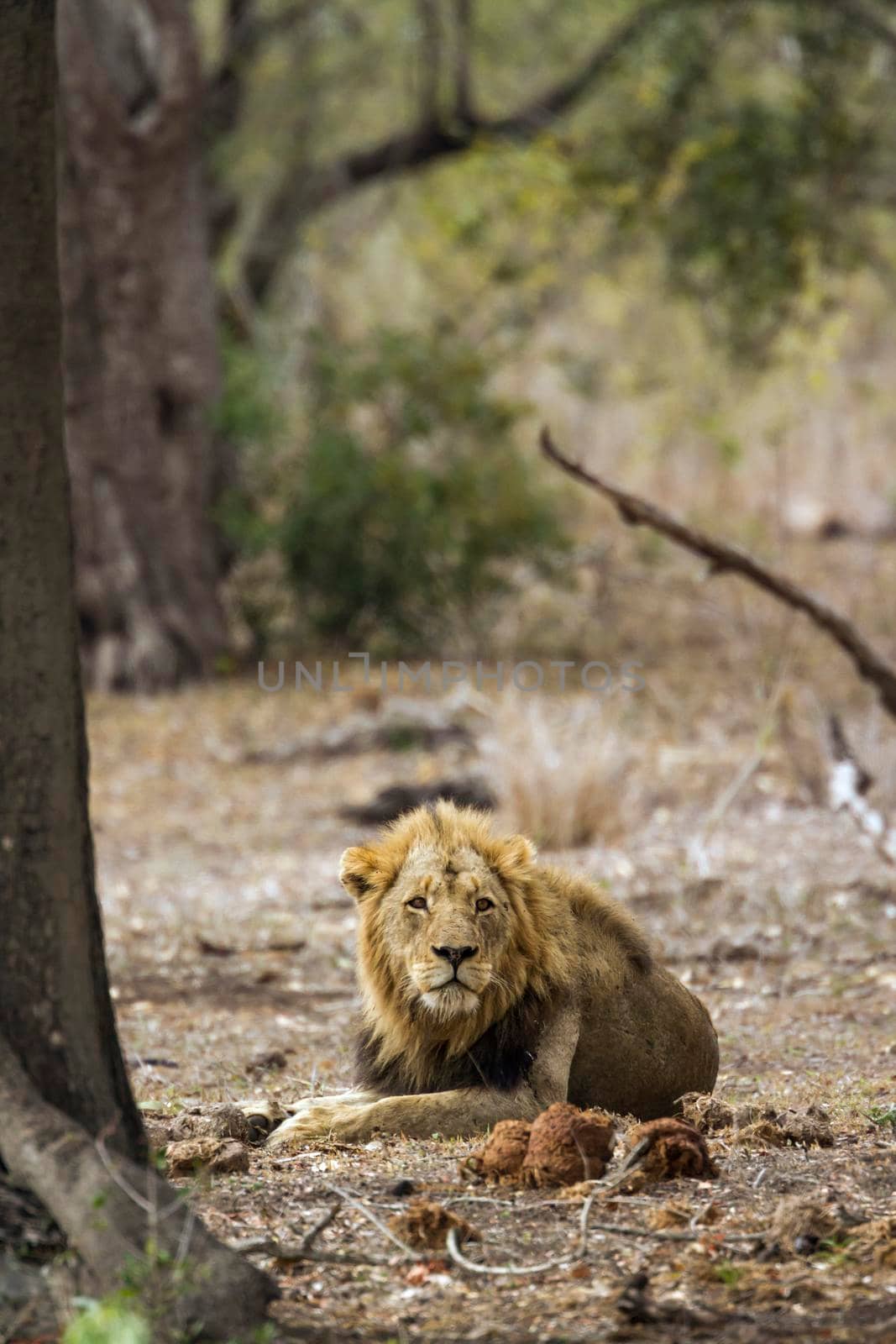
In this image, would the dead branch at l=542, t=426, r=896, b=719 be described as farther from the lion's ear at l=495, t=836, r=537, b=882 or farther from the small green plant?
the small green plant

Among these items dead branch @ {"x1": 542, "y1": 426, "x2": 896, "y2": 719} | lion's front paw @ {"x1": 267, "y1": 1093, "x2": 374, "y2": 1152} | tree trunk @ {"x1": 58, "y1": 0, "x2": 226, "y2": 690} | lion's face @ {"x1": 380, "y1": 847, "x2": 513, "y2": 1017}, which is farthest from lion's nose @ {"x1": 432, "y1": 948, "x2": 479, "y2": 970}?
tree trunk @ {"x1": 58, "y1": 0, "x2": 226, "y2": 690}

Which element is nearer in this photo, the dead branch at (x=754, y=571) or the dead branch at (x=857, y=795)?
the dead branch at (x=857, y=795)

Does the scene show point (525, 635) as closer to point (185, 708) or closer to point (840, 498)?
point (185, 708)

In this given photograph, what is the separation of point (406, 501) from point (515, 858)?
10.2 metres

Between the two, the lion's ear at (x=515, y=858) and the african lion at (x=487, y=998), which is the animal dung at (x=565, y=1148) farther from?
the lion's ear at (x=515, y=858)

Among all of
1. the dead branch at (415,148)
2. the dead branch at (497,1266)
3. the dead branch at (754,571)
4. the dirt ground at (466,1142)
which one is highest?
the dead branch at (415,148)

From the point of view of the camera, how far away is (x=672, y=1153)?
3727 mm

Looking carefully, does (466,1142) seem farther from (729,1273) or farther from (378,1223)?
(729,1273)

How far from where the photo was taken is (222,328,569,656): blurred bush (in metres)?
14.1

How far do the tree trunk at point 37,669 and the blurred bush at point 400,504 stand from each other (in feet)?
34.8

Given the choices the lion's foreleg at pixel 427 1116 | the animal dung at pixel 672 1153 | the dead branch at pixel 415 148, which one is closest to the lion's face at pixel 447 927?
the lion's foreleg at pixel 427 1116

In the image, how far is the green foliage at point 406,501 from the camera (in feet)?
46.5

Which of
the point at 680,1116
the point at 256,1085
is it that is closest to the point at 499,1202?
the point at 680,1116

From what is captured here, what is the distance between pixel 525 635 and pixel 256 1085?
965 cm
